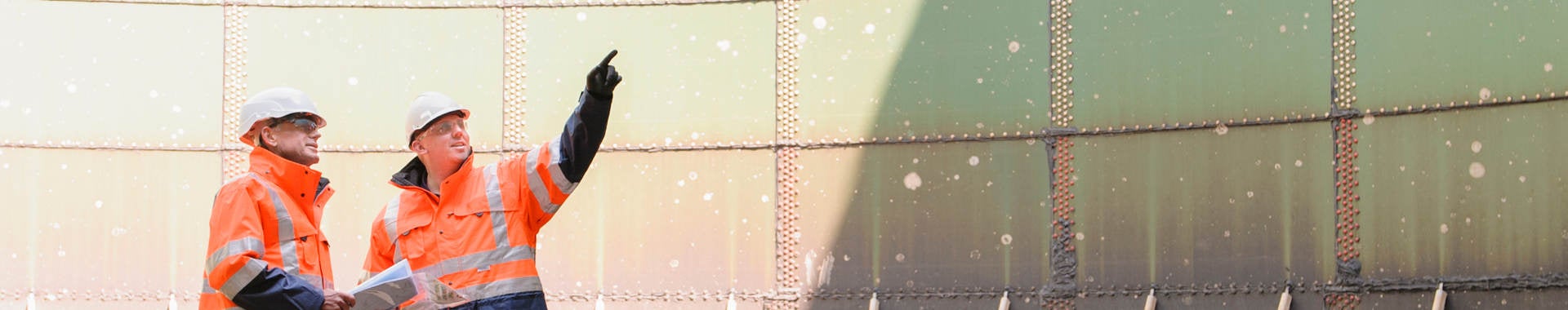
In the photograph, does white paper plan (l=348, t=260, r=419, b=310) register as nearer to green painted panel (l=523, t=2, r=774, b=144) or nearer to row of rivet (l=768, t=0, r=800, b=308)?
row of rivet (l=768, t=0, r=800, b=308)

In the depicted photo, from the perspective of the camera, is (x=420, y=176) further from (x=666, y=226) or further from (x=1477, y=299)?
(x=1477, y=299)

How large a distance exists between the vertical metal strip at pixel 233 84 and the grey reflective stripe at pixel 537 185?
4.58m

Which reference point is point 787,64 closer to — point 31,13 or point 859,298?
point 859,298

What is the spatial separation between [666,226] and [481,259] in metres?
4.16

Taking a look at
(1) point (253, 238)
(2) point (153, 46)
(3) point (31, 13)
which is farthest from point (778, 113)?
(1) point (253, 238)

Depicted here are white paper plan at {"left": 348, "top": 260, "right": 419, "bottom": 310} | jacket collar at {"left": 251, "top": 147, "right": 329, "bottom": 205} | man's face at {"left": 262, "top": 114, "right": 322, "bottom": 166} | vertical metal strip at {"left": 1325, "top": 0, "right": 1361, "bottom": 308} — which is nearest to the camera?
white paper plan at {"left": 348, "top": 260, "right": 419, "bottom": 310}

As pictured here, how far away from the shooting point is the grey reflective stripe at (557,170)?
6.47m

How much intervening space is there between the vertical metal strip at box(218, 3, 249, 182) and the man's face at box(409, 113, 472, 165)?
4.24m

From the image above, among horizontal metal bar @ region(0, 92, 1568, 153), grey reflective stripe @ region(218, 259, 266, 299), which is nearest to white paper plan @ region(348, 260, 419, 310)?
grey reflective stripe @ region(218, 259, 266, 299)

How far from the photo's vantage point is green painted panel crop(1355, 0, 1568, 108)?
8289mm

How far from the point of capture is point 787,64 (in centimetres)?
1058

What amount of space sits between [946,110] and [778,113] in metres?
0.95

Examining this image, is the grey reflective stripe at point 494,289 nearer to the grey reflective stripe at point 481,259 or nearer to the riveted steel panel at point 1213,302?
the grey reflective stripe at point 481,259

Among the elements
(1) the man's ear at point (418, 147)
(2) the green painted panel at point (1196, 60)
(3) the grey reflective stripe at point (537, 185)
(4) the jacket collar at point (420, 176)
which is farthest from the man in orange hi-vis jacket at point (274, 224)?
(2) the green painted panel at point (1196, 60)
